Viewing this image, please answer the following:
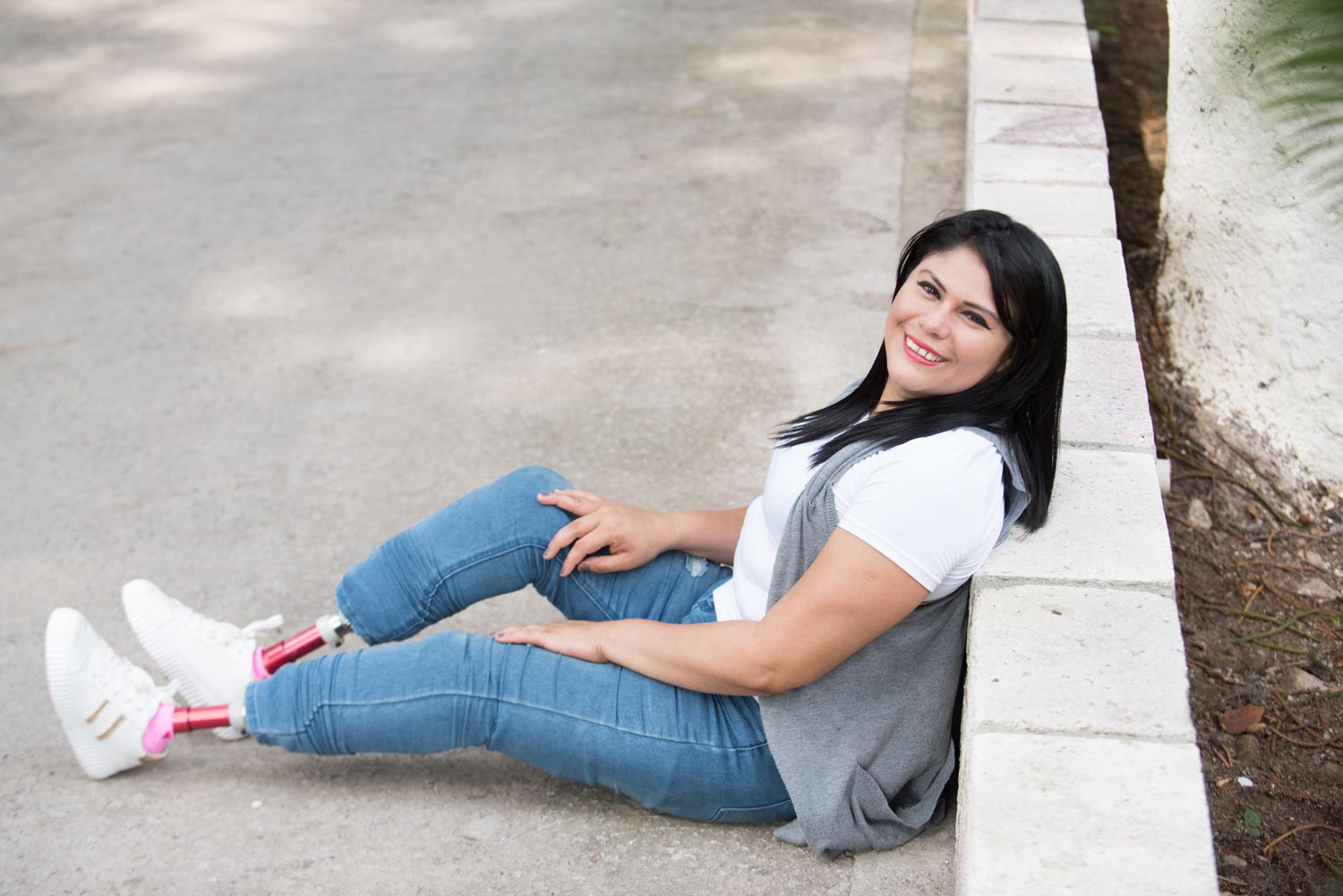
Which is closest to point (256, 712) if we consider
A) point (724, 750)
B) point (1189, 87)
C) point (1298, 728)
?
point (724, 750)

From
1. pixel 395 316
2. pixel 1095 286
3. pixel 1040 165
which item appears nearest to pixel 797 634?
pixel 1095 286

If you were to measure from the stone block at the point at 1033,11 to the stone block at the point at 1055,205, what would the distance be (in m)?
1.36

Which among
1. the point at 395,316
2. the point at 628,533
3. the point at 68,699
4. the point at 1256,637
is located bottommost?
the point at 1256,637

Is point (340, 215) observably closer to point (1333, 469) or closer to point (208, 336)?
point (208, 336)

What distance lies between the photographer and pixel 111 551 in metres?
2.88

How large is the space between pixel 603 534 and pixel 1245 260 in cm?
152

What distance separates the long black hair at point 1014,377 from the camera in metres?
1.81

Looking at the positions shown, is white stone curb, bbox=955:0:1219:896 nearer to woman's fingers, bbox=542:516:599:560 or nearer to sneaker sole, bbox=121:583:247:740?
woman's fingers, bbox=542:516:599:560

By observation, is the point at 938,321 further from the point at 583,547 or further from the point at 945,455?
the point at 583,547

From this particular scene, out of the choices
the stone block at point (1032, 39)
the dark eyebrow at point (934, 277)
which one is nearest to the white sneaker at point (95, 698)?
the dark eyebrow at point (934, 277)

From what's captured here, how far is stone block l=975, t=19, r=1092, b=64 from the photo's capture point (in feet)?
13.7

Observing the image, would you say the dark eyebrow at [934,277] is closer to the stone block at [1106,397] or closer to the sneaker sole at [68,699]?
the stone block at [1106,397]

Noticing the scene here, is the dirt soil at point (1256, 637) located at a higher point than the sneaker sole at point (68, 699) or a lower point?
lower

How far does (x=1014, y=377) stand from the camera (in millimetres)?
A: 1846
